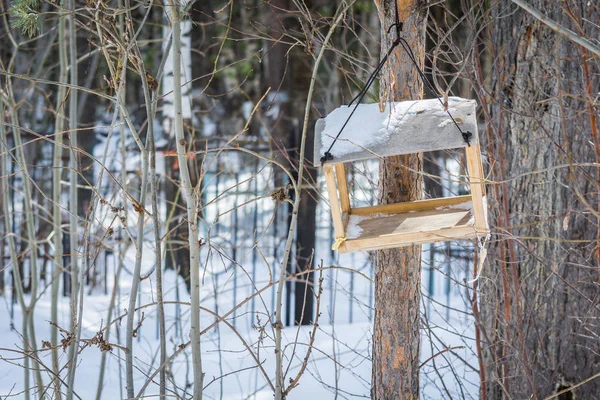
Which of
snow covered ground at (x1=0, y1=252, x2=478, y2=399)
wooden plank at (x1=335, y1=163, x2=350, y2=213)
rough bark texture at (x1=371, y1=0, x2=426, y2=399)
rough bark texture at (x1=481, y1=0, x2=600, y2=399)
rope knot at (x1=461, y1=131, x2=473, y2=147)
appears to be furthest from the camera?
snow covered ground at (x1=0, y1=252, x2=478, y2=399)

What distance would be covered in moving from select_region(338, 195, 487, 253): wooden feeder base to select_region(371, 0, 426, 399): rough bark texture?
0.07 m

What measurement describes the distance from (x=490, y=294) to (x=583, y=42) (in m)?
1.98

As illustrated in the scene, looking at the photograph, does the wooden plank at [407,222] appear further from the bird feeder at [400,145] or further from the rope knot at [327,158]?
the rope knot at [327,158]

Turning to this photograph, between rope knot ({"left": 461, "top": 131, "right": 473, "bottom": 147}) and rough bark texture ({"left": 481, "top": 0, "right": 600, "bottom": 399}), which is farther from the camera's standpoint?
rough bark texture ({"left": 481, "top": 0, "right": 600, "bottom": 399})

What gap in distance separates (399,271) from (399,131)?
600 millimetres

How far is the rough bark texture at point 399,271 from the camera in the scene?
242 cm

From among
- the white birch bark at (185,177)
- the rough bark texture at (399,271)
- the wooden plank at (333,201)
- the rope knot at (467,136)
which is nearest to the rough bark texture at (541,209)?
the rough bark texture at (399,271)

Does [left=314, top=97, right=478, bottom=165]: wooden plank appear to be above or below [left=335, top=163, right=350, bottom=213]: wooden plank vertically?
above

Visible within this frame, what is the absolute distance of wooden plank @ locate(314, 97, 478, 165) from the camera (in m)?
2.08

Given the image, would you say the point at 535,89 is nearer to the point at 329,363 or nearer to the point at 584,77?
the point at 584,77

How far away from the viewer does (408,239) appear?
2119 mm

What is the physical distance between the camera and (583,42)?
1730 mm

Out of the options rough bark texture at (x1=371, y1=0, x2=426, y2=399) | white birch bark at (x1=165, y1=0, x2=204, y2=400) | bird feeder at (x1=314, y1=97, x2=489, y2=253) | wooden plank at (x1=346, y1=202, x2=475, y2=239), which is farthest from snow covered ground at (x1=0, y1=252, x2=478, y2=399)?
bird feeder at (x1=314, y1=97, x2=489, y2=253)

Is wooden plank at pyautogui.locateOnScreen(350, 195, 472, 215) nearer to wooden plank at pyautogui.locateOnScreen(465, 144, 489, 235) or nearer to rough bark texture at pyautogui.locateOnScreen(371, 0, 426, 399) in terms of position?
rough bark texture at pyautogui.locateOnScreen(371, 0, 426, 399)
